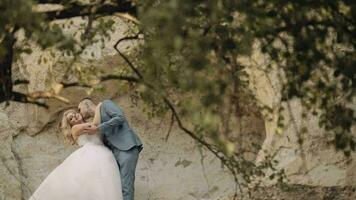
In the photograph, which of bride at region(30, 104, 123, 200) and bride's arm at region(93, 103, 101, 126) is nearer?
bride at region(30, 104, 123, 200)

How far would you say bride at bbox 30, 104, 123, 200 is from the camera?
A: 702cm

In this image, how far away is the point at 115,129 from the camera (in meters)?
7.50

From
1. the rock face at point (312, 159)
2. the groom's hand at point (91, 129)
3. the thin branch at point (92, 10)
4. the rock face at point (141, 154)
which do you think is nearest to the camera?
the thin branch at point (92, 10)

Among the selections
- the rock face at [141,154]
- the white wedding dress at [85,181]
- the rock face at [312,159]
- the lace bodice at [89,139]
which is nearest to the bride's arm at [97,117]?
the lace bodice at [89,139]

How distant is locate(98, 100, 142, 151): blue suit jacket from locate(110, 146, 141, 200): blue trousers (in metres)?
0.06

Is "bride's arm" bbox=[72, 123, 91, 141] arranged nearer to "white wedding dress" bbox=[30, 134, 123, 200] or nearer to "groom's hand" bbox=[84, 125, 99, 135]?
"groom's hand" bbox=[84, 125, 99, 135]

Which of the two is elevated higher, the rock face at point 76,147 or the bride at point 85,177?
the bride at point 85,177

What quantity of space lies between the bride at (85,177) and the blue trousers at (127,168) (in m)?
0.10

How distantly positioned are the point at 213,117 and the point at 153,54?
0.95 metres

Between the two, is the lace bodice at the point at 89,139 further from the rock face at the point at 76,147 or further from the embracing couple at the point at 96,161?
the rock face at the point at 76,147

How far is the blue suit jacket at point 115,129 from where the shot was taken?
288 inches

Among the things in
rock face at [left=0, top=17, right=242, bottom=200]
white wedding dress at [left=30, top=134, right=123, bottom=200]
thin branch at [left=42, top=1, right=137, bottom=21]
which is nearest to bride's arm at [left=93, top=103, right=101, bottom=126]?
white wedding dress at [left=30, top=134, right=123, bottom=200]

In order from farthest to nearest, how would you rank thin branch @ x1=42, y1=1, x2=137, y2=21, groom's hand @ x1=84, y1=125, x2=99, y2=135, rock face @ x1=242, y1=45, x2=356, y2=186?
rock face @ x1=242, y1=45, x2=356, y2=186 < groom's hand @ x1=84, y1=125, x2=99, y2=135 < thin branch @ x1=42, y1=1, x2=137, y2=21

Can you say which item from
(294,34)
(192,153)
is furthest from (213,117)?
(192,153)
